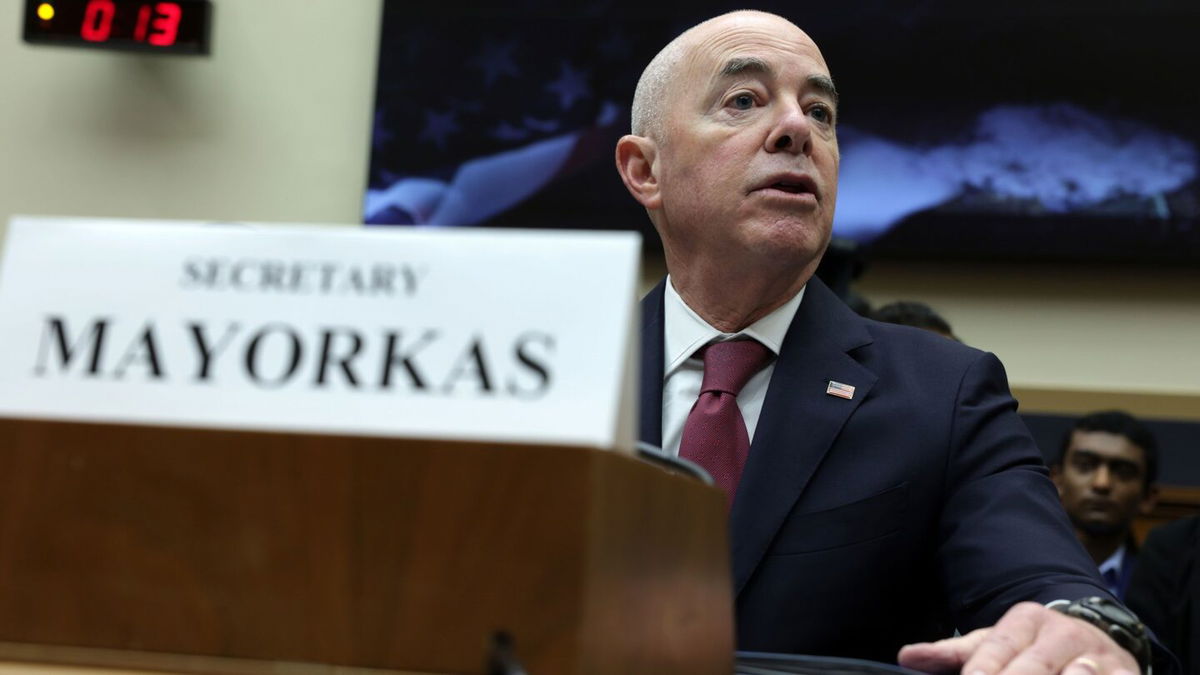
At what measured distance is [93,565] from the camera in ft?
2.26

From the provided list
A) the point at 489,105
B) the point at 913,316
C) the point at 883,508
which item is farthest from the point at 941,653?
the point at 489,105

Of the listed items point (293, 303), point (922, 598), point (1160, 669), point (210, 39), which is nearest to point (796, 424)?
point (922, 598)

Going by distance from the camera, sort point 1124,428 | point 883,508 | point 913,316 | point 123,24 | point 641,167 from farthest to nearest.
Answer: point 1124,428 → point 123,24 → point 913,316 → point 641,167 → point 883,508

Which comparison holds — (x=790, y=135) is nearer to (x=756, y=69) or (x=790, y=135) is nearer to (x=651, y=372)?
(x=756, y=69)

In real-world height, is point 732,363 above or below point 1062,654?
above

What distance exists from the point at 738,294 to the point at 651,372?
0.50ft

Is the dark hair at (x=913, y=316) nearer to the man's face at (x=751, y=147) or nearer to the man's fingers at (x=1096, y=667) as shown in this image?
the man's face at (x=751, y=147)

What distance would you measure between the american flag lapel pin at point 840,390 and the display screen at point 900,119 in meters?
2.32

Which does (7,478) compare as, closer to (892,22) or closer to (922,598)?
(922,598)

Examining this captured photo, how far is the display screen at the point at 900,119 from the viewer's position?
12.0 ft

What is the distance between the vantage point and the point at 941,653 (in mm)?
993

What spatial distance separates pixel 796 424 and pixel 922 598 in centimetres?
21

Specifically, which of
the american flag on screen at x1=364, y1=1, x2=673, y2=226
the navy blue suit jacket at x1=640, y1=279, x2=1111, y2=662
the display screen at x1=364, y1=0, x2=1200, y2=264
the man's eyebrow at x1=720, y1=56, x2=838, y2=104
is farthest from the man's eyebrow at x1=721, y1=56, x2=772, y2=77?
the american flag on screen at x1=364, y1=1, x2=673, y2=226

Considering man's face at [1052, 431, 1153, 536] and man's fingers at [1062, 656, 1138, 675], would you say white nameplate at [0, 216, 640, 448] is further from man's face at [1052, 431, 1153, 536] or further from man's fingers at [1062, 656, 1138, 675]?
man's face at [1052, 431, 1153, 536]
